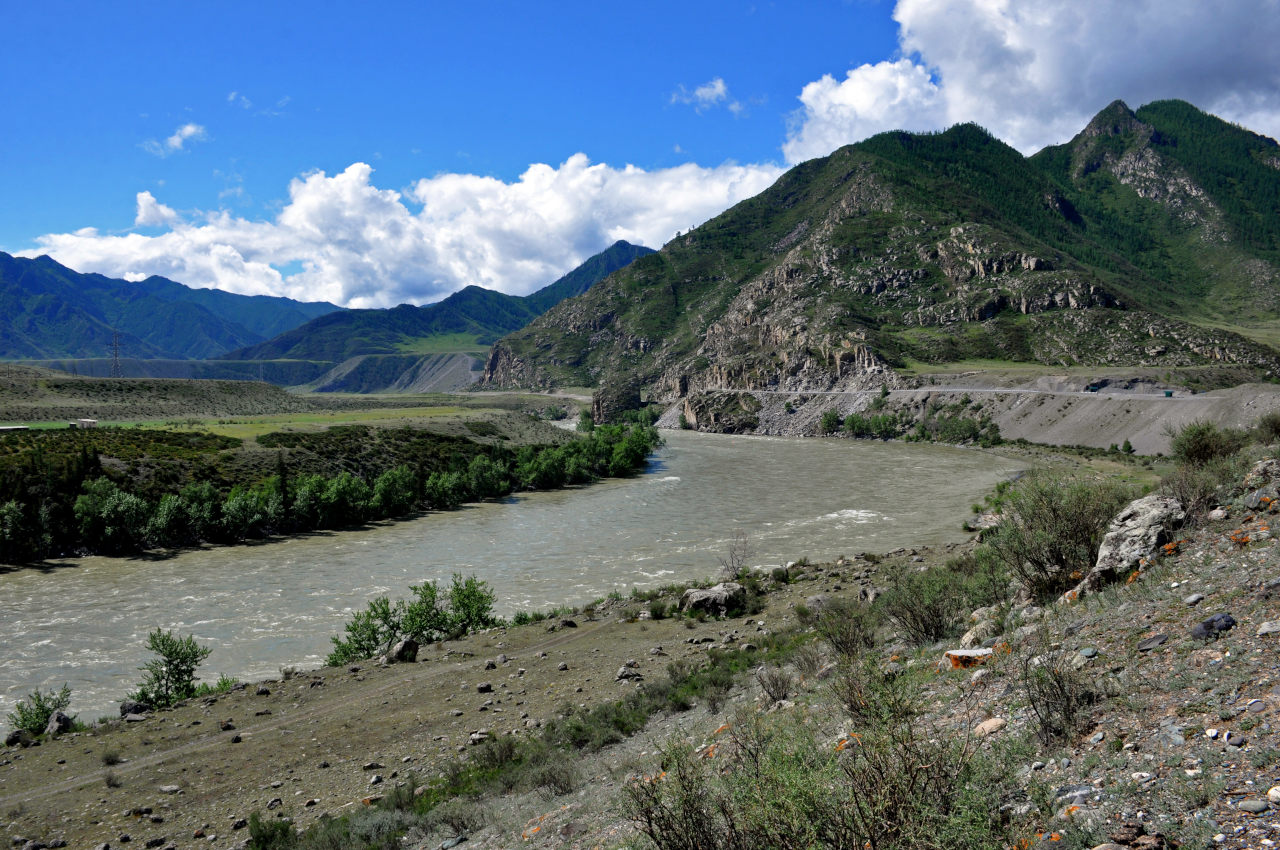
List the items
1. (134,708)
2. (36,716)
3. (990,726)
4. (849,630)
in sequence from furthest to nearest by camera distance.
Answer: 1. (134,708)
2. (36,716)
3. (849,630)
4. (990,726)

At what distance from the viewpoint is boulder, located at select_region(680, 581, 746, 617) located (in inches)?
955

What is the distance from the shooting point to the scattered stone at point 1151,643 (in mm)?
8047

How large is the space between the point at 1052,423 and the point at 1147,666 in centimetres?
10003

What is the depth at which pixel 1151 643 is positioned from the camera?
26.7ft

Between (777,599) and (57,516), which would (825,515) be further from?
(57,516)

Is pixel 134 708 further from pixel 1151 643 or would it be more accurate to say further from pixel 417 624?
pixel 1151 643

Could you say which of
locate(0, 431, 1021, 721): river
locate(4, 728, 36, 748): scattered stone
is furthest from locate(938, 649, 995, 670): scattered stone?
locate(0, 431, 1021, 721): river

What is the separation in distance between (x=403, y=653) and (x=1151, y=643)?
65.8ft

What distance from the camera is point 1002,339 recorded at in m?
143

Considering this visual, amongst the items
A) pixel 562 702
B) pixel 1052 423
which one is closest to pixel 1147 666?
pixel 562 702

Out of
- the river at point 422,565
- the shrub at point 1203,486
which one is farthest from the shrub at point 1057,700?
the river at point 422,565

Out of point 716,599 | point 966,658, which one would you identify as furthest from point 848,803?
point 716,599

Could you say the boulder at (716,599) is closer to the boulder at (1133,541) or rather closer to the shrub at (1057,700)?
the boulder at (1133,541)

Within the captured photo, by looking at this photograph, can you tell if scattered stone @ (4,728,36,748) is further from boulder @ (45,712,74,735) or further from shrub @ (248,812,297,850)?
shrub @ (248,812,297,850)
